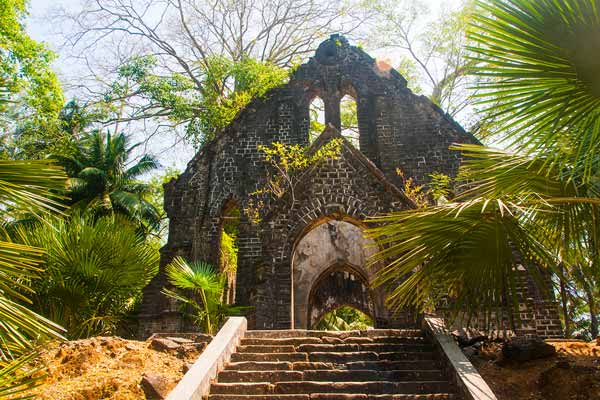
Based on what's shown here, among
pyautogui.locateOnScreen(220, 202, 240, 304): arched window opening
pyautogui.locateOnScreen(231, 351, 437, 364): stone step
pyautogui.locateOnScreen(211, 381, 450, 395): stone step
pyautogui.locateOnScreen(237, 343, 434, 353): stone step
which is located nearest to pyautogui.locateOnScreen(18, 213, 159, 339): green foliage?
pyautogui.locateOnScreen(237, 343, 434, 353): stone step

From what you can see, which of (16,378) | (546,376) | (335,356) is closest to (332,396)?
(335,356)

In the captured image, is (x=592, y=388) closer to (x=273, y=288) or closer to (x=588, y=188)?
(x=588, y=188)

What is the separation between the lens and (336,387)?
6543mm

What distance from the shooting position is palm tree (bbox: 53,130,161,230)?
2031 cm

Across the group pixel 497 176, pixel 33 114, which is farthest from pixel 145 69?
pixel 497 176

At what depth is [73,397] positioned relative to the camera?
20.7 ft

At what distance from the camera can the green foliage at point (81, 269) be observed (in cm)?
983

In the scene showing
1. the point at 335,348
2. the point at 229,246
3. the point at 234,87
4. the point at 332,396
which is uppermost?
the point at 234,87

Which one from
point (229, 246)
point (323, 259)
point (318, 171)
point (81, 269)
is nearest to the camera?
point (81, 269)

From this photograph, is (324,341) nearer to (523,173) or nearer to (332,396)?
(332,396)

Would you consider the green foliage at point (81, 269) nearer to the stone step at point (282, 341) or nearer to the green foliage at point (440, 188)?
the stone step at point (282, 341)

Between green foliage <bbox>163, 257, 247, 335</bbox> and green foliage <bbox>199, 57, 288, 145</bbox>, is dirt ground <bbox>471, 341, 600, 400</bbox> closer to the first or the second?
green foliage <bbox>163, 257, 247, 335</bbox>

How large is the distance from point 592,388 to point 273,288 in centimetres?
627

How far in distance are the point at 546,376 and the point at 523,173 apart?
2.74m
